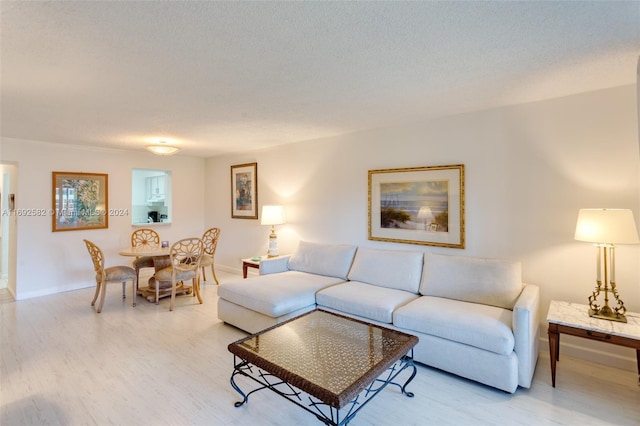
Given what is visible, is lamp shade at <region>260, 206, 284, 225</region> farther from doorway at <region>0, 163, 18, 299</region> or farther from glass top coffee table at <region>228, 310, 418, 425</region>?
doorway at <region>0, 163, 18, 299</region>

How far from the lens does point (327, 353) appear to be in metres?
2.00

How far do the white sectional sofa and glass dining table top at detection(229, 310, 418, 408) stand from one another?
445 mm

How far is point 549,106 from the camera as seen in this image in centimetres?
278

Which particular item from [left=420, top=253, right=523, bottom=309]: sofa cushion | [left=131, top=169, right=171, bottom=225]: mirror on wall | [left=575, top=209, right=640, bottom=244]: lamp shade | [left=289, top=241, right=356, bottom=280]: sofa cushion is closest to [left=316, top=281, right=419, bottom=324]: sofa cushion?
[left=420, top=253, right=523, bottom=309]: sofa cushion

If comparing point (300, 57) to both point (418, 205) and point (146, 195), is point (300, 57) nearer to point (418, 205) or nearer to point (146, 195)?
point (418, 205)

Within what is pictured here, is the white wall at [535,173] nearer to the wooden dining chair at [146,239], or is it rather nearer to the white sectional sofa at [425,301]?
the white sectional sofa at [425,301]

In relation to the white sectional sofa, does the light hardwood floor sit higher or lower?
lower

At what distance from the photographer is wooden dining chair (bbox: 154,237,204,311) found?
405 centimetres

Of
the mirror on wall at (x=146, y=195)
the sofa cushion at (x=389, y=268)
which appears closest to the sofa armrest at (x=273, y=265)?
the sofa cushion at (x=389, y=268)

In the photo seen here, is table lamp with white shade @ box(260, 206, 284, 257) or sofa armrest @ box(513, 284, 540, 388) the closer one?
sofa armrest @ box(513, 284, 540, 388)

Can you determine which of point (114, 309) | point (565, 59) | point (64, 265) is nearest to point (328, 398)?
point (565, 59)

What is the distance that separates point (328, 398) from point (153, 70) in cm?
230

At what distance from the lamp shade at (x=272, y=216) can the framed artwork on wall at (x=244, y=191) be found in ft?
2.69

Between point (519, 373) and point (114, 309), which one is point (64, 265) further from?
point (519, 373)
